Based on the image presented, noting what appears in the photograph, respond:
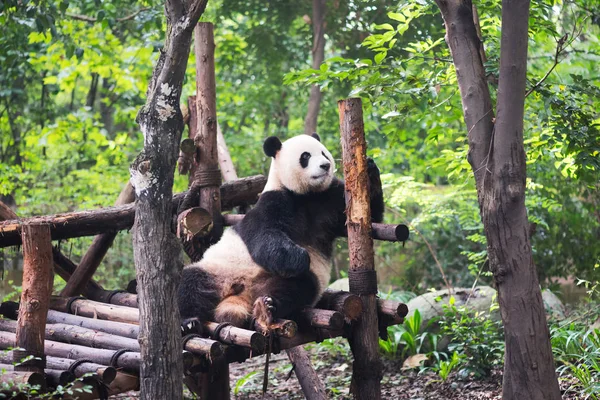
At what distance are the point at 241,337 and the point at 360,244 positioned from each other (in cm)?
104

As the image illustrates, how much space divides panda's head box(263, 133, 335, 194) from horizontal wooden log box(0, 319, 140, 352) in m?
1.46

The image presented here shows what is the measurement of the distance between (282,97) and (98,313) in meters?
6.26

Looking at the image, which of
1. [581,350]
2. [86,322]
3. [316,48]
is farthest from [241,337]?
[316,48]

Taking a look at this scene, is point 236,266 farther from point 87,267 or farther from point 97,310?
point 87,267

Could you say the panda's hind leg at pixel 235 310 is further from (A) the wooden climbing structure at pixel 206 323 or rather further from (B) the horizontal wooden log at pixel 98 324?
(B) the horizontal wooden log at pixel 98 324

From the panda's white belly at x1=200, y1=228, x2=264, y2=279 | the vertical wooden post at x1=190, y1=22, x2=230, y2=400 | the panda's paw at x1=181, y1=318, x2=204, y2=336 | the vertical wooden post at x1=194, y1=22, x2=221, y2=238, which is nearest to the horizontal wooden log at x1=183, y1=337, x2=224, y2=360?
the panda's paw at x1=181, y1=318, x2=204, y2=336

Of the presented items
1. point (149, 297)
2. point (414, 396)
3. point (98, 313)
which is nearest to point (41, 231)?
point (149, 297)

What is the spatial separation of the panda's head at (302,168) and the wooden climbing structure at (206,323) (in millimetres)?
276

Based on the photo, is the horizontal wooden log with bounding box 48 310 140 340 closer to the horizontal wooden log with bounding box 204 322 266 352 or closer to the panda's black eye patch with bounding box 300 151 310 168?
the horizontal wooden log with bounding box 204 322 266 352

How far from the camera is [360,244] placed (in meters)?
4.35

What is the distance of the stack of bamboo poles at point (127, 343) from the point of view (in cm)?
385

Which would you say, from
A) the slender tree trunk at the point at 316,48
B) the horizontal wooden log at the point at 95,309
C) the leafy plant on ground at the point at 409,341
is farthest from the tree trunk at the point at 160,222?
the slender tree trunk at the point at 316,48

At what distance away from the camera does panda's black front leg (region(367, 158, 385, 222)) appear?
4.46 m

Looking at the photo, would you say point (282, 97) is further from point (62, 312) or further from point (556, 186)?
point (62, 312)
